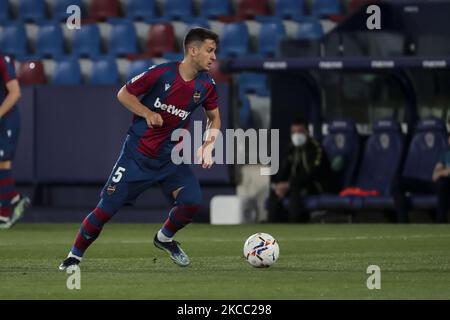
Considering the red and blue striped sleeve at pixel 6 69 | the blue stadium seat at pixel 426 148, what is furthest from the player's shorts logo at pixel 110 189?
the blue stadium seat at pixel 426 148

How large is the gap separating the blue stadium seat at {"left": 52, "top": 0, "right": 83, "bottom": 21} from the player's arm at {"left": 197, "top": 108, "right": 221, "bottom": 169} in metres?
10.9

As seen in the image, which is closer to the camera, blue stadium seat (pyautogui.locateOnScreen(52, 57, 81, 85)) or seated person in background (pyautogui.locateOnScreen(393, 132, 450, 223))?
seated person in background (pyautogui.locateOnScreen(393, 132, 450, 223))

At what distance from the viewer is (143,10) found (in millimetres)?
21609

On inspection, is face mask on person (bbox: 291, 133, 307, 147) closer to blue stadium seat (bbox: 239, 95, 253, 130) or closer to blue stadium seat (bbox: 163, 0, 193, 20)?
blue stadium seat (bbox: 239, 95, 253, 130)

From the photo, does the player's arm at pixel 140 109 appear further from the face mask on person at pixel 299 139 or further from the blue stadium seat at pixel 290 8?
the blue stadium seat at pixel 290 8

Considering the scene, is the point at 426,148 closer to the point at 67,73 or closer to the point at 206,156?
the point at 67,73

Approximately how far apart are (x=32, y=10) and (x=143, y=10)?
172 cm

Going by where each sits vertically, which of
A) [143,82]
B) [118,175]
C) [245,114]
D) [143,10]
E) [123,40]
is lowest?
[245,114]

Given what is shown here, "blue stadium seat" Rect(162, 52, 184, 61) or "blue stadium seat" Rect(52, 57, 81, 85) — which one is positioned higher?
"blue stadium seat" Rect(162, 52, 184, 61)

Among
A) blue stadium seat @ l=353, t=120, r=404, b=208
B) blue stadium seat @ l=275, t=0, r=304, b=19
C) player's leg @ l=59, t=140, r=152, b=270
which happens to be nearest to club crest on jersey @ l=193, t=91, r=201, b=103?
player's leg @ l=59, t=140, r=152, b=270

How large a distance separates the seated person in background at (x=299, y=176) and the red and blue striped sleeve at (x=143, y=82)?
709 centimetres

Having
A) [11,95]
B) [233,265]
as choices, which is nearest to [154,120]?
[233,265]

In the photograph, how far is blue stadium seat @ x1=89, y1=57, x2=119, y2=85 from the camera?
20.8m
